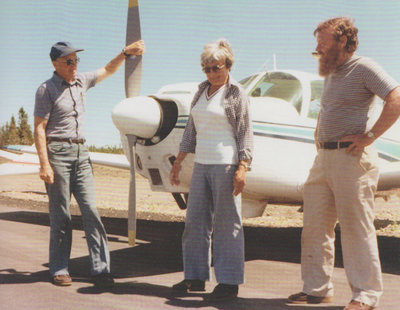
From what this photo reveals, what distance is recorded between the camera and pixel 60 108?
11.6ft

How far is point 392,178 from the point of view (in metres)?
5.00

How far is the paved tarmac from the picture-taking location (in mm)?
3047

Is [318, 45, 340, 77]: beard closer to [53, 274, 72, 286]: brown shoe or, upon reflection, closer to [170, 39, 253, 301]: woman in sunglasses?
[170, 39, 253, 301]: woman in sunglasses

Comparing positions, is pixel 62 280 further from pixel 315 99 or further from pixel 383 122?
pixel 315 99

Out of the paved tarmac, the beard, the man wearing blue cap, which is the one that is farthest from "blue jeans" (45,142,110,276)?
the beard

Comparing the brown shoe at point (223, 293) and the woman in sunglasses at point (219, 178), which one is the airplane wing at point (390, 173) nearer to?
the woman in sunglasses at point (219, 178)

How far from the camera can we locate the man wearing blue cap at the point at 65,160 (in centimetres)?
349

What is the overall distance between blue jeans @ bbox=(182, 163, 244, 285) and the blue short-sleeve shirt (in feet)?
3.17

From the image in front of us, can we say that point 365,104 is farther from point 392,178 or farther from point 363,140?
point 392,178

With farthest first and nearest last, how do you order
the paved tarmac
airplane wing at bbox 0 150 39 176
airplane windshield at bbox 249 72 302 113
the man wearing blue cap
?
airplane wing at bbox 0 150 39 176
airplane windshield at bbox 249 72 302 113
the man wearing blue cap
the paved tarmac

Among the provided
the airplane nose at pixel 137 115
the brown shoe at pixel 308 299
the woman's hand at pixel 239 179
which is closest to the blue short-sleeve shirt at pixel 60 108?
the airplane nose at pixel 137 115

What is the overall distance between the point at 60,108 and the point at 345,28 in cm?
200

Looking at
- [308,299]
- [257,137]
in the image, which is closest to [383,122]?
[308,299]

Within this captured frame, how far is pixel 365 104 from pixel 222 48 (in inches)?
38.5
